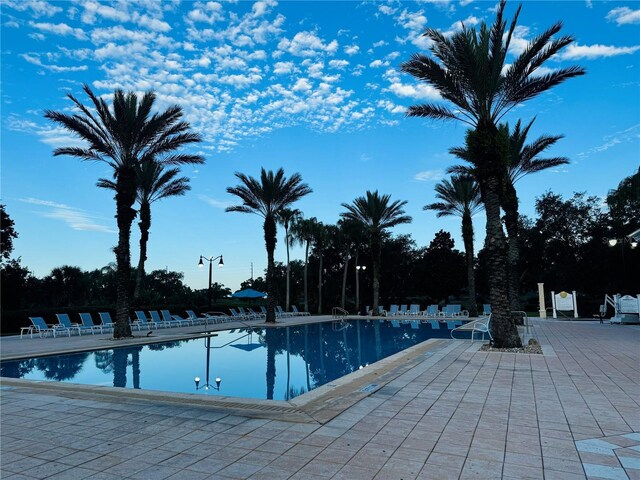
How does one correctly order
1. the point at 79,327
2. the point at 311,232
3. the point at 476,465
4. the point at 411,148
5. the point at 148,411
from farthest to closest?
the point at 311,232 → the point at 411,148 → the point at 79,327 → the point at 148,411 → the point at 476,465

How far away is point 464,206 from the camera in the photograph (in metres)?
27.8

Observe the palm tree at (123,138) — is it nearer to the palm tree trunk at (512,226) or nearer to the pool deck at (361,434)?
the pool deck at (361,434)

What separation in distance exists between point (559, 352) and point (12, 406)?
11.6 meters

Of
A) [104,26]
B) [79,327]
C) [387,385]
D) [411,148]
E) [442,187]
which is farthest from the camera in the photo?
[442,187]

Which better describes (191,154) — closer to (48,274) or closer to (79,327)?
(79,327)

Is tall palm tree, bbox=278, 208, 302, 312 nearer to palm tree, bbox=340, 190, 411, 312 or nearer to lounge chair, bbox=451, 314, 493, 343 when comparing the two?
palm tree, bbox=340, 190, 411, 312

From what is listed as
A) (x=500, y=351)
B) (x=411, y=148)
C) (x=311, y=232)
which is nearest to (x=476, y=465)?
(x=500, y=351)

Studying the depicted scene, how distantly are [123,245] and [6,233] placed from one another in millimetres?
17620

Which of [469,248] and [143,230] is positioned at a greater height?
[143,230]

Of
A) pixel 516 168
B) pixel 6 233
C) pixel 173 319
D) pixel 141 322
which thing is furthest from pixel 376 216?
pixel 6 233

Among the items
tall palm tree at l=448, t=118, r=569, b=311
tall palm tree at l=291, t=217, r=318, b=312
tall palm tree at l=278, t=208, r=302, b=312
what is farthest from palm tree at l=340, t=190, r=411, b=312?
tall palm tree at l=448, t=118, r=569, b=311

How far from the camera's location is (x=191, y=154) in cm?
1819

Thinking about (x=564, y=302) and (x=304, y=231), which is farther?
(x=304, y=231)

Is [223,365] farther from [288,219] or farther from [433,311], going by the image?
[288,219]
